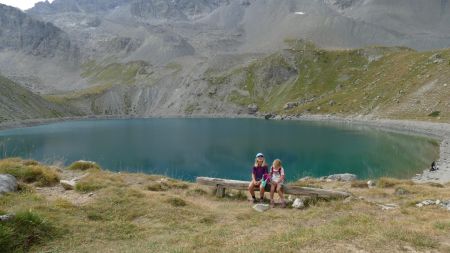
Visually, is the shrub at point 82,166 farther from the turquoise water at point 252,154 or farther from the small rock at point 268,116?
the small rock at point 268,116

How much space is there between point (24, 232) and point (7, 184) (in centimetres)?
589

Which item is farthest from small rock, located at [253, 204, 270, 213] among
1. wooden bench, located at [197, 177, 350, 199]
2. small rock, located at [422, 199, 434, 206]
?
small rock, located at [422, 199, 434, 206]

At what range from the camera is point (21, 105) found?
164 meters

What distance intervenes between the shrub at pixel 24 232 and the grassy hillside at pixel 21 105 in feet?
484

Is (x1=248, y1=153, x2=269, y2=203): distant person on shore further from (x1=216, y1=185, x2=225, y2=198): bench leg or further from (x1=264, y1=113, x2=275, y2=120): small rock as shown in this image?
(x1=264, y1=113, x2=275, y2=120): small rock

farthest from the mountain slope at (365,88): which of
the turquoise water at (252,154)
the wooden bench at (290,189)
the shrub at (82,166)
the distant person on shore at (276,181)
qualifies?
the shrub at (82,166)

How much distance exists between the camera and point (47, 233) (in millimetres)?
12430

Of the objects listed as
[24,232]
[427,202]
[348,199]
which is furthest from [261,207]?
[24,232]

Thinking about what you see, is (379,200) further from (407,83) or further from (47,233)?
(407,83)

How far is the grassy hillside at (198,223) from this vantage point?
38.2ft

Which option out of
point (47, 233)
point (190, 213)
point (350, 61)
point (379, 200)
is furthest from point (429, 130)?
point (350, 61)

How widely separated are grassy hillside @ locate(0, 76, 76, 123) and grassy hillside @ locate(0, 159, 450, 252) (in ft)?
472

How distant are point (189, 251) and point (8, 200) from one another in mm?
8695

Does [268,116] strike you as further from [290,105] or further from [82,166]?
[82,166]
